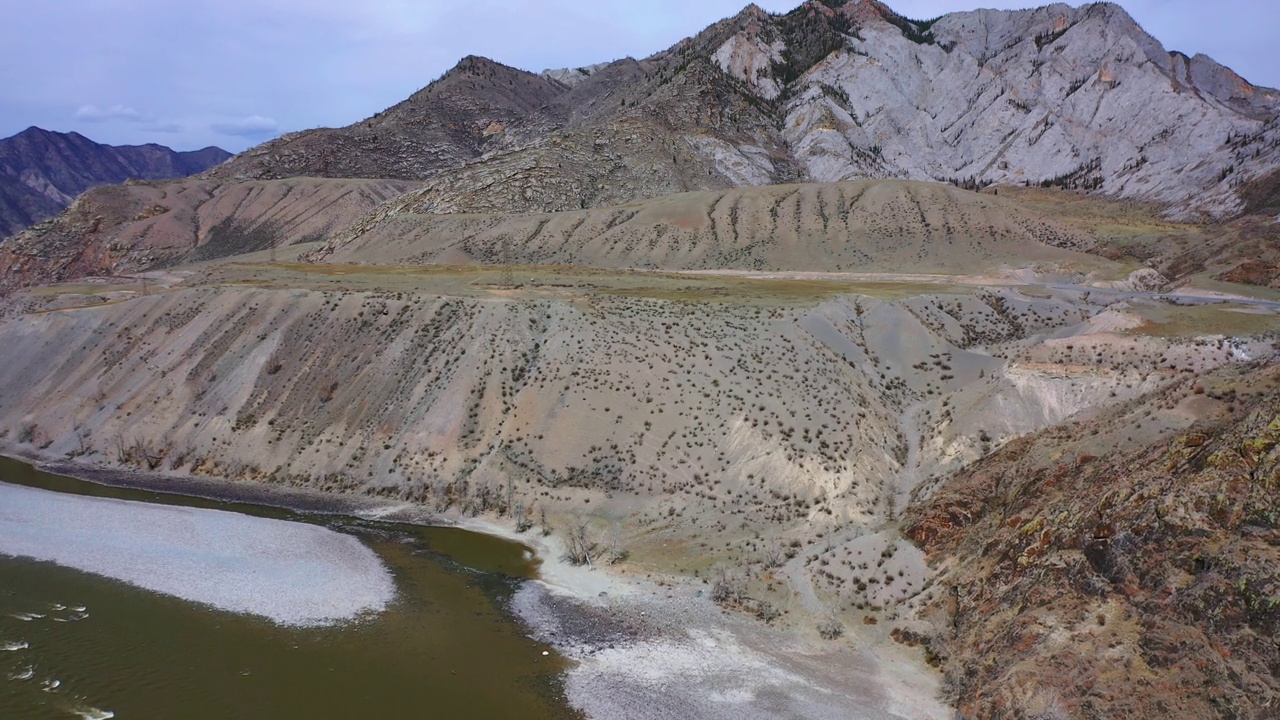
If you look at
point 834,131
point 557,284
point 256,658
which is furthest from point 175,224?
point 256,658

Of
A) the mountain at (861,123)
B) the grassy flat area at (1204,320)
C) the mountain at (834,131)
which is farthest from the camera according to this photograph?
the mountain at (861,123)

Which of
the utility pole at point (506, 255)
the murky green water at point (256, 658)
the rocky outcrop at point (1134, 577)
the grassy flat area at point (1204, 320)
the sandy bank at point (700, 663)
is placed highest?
the utility pole at point (506, 255)

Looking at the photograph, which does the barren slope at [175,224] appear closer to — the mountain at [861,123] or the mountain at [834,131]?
the mountain at [834,131]

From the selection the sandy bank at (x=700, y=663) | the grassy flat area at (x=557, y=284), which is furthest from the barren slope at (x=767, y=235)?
the sandy bank at (x=700, y=663)

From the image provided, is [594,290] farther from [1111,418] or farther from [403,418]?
[1111,418]

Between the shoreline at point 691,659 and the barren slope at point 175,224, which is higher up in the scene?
the barren slope at point 175,224

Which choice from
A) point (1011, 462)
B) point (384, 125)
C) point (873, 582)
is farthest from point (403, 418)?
point (384, 125)
